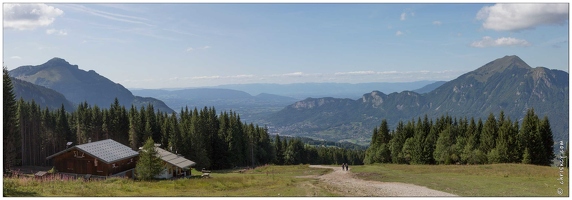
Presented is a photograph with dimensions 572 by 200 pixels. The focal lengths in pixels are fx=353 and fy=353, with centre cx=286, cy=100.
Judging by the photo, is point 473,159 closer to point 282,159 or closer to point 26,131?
point 282,159

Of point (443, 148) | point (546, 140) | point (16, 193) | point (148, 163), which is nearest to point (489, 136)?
point (443, 148)

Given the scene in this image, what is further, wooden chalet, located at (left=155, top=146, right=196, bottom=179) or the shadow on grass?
wooden chalet, located at (left=155, top=146, right=196, bottom=179)

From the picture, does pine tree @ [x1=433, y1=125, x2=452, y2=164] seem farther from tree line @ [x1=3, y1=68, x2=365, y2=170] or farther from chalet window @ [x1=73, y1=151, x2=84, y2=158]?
chalet window @ [x1=73, y1=151, x2=84, y2=158]

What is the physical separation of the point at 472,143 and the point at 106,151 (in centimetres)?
5908

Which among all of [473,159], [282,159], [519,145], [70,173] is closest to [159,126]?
[70,173]

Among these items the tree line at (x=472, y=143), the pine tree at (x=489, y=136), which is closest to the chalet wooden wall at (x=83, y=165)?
the tree line at (x=472, y=143)

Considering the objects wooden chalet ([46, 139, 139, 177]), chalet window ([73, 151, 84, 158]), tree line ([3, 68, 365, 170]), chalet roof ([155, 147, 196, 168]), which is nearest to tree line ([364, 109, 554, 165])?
tree line ([3, 68, 365, 170])

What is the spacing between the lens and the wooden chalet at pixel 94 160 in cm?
4562

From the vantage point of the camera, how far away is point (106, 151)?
47.8 meters

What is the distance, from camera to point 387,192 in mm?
27797

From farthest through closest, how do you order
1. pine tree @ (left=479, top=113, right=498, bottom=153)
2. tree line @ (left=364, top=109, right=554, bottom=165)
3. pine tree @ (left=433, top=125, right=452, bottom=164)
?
pine tree @ (left=433, top=125, right=452, bottom=164)
pine tree @ (left=479, top=113, right=498, bottom=153)
tree line @ (left=364, top=109, right=554, bottom=165)

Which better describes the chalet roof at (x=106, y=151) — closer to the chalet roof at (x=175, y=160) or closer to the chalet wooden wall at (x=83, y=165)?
the chalet wooden wall at (x=83, y=165)

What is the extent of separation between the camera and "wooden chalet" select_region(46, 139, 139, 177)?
1796 inches

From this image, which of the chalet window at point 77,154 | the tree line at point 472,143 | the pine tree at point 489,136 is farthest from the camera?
the pine tree at point 489,136
